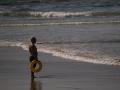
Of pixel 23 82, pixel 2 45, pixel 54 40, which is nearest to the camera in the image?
pixel 23 82

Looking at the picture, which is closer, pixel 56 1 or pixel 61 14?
pixel 61 14

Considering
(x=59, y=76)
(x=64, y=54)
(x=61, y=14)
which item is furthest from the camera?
(x=61, y=14)

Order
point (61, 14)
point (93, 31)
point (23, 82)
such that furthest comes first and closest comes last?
point (61, 14) < point (93, 31) < point (23, 82)

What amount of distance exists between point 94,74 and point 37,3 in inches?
2242

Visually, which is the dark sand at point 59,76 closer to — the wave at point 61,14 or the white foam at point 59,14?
the wave at point 61,14

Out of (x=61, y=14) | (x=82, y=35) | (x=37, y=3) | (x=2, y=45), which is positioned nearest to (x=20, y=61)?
(x=2, y=45)

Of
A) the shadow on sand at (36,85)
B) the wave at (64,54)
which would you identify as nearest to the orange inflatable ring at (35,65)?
the shadow on sand at (36,85)

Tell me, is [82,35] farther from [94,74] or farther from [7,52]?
[94,74]

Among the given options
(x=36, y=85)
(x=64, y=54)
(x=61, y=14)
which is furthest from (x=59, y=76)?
(x=61, y=14)

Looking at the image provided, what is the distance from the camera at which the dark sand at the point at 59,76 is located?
508 inches

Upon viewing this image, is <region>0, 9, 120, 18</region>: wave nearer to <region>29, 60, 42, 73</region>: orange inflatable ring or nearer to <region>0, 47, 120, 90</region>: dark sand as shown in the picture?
<region>0, 47, 120, 90</region>: dark sand

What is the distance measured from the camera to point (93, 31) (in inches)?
1224

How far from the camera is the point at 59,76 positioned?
47.8 ft

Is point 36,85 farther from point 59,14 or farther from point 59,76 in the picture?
point 59,14
